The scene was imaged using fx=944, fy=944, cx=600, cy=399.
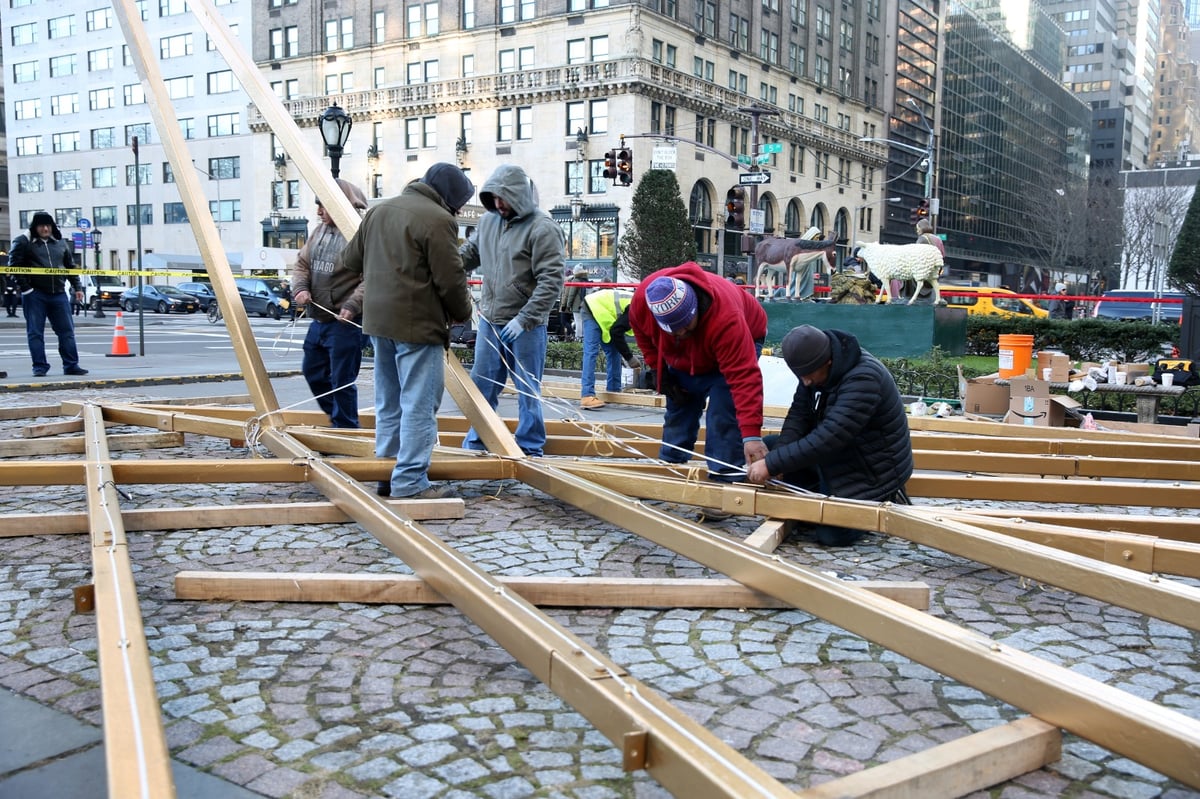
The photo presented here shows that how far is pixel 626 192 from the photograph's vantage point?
4697 cm

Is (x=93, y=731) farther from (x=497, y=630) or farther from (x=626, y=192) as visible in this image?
(x=626, y=192)

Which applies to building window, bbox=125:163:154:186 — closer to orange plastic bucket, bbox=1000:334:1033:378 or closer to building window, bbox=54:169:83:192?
building window, bbox=54:169:83:192

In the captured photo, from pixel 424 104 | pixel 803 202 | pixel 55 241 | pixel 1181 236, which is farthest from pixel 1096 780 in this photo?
pixel 803 202

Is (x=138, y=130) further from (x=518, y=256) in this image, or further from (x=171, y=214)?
(x=518, y=256)

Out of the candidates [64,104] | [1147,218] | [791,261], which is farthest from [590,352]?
[64,104]

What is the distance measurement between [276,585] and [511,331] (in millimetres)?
2943

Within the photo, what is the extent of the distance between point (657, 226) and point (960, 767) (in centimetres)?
3959

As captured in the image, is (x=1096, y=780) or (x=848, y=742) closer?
(x=1096, y=780)

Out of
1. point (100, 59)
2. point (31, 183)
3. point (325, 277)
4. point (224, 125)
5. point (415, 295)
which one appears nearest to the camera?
point (415, 295)

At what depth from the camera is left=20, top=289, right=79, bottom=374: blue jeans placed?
12.0 metres

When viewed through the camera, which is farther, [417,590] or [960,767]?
[417,590]

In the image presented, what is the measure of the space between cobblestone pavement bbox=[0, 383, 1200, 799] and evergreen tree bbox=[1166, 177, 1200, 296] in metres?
13.8

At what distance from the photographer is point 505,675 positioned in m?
3.20

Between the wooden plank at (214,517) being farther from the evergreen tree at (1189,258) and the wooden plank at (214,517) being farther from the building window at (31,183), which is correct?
the building window at (31,183)
